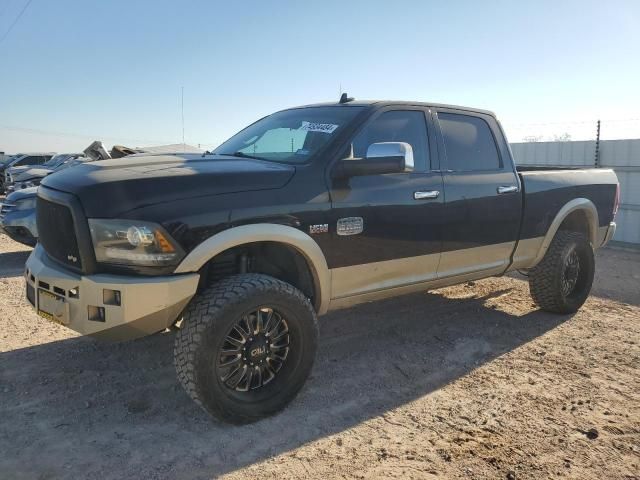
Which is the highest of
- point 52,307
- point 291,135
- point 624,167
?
point 291,135

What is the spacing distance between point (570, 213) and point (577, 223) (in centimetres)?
29

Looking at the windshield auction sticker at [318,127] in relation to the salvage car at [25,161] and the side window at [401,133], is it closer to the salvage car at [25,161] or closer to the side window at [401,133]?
the side window at [401,133]

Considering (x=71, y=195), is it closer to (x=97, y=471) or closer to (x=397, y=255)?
(x=97, y=471)

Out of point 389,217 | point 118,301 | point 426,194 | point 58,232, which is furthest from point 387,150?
point 58,232

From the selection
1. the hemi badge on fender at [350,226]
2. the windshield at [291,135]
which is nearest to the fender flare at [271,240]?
the hemi badge on fender at [350,226]

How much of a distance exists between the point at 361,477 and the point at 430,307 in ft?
10.5

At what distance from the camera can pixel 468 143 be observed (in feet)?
15.1

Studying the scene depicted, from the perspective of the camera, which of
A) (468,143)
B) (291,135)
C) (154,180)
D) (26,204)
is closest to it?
(154,180)

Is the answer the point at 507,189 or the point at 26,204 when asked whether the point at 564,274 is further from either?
the point at 26,204

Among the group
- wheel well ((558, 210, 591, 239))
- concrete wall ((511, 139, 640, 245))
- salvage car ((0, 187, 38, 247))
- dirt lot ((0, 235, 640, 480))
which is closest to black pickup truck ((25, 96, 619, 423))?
dirt lot ((0, 235, 640, 480))

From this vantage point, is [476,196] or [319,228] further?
[476,196]

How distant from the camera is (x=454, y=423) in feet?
10.7

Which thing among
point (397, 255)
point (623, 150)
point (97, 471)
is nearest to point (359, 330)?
point (397, 255)

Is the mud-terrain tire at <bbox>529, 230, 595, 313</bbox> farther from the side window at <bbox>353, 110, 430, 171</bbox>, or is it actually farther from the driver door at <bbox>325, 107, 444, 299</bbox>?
the side window at <bbox>353, 110, 430, 171</bbox>
